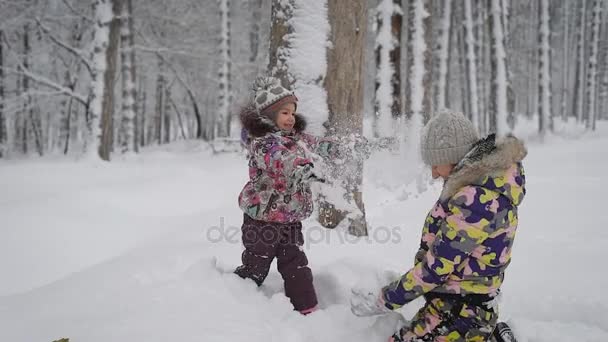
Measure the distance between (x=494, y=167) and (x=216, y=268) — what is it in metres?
1.83

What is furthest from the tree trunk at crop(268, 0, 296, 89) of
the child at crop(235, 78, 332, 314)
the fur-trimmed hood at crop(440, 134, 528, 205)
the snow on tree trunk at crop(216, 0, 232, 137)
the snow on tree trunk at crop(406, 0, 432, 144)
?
the snow on tree trunk at crop(216, 0, 232, 137)

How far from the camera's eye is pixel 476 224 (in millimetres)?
1592

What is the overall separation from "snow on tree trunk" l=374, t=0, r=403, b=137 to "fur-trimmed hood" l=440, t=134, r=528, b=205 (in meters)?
7.11

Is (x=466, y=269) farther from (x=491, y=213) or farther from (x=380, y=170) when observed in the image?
(x=380, y=170)

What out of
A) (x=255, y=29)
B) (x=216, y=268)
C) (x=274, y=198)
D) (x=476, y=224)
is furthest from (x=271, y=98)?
(x=255, y=29)

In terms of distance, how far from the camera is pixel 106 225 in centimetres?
453

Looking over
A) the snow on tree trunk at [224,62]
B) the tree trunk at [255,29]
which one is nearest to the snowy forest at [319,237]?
the snow on tree trunk at [224,62]

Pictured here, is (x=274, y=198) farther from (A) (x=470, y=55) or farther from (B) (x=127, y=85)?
(A) (x=470, y=55)

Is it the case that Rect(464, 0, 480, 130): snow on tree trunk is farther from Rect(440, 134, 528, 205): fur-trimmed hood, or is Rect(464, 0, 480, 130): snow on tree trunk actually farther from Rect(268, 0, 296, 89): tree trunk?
Rect(440, 134, 528, 205): fur-trimmed hood

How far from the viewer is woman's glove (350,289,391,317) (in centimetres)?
188

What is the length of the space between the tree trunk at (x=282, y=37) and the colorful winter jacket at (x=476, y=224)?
1776mm

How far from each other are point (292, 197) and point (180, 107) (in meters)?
23.9

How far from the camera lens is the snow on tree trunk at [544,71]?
46.8 ft

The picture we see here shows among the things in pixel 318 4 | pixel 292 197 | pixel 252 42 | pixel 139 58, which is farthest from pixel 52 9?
pixel 292 197
